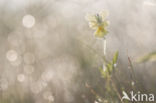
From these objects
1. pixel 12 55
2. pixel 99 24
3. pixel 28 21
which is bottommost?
pixel 12 55

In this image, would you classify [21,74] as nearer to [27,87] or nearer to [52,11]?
[27,87]

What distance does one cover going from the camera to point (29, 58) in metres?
2.50

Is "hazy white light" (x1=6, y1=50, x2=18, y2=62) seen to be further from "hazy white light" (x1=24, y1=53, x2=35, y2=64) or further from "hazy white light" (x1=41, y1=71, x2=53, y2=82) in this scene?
"hazy white light" (x1=41, y1=71, x2=53, y2=82)

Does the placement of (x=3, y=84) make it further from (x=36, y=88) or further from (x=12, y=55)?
(x=12, y=55)

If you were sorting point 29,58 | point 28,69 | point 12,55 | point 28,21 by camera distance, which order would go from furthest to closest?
point 28,21
point 12,55
point 29,58
point 28,69

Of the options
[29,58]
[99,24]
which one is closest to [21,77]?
[29,58]

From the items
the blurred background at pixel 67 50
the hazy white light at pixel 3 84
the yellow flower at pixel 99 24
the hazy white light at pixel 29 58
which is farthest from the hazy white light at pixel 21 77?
the yellow flower at pixel 99 24

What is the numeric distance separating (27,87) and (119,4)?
4.10 feet

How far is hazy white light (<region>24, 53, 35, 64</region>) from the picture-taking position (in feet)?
8.07

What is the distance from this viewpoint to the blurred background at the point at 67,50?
1.77 m

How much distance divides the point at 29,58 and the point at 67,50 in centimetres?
38

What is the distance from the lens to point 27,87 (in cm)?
195

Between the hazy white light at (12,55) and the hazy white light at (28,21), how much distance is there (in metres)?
0.50

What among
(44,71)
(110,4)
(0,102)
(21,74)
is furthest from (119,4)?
(0,102)
